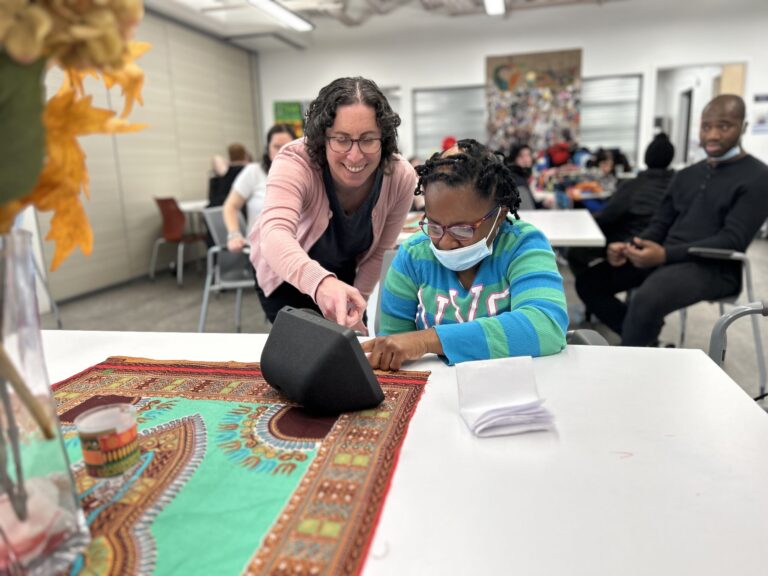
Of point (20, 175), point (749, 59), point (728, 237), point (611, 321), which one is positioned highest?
point (749, 59)

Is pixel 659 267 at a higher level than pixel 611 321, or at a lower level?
higher

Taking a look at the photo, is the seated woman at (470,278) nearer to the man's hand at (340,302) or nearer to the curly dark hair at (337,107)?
the man's hand at (340,302)

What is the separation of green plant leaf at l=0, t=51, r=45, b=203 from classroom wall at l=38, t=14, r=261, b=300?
4.49 meters

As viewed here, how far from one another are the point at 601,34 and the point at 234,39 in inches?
187

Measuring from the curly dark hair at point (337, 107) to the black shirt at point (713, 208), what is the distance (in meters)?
1.65

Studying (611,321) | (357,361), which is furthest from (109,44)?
(611,321)

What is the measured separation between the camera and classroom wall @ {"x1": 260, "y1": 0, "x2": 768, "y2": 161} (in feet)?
23.0

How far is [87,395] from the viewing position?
99 centimetres

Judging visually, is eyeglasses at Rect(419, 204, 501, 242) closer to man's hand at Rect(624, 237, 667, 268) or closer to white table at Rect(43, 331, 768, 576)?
white table at Rect(43, 331, 768, 576)

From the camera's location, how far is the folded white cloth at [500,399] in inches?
31.5

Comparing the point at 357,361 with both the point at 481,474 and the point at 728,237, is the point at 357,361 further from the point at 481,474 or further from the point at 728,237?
the point at 728,237

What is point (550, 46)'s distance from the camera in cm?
746

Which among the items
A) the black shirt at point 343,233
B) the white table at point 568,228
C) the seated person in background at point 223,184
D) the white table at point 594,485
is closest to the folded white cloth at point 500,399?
the white table at point 594,485

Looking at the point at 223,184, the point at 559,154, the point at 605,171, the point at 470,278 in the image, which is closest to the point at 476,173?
the point at 470,278
